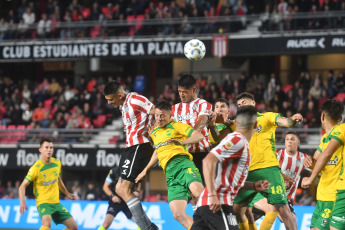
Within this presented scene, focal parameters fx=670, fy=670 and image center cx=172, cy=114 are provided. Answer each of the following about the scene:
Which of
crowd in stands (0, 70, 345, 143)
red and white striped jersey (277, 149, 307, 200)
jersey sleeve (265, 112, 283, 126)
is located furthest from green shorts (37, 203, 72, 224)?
crowd in stands (0, 70, 345, 143)

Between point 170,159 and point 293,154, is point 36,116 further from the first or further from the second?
point 170,159

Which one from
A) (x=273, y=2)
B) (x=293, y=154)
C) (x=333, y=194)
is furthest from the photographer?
(x=273, y=2)

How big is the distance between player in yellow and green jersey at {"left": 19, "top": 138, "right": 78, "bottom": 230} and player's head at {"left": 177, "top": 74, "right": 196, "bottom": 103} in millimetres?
3623

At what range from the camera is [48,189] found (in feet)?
39.1

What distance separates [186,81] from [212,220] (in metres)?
3.13

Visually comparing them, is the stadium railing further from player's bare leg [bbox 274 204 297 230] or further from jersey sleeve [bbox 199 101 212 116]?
player's bare leg [bbox 274 204 297 230]

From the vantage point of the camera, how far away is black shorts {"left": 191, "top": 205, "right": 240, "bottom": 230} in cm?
627

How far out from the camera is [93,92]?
23.3 metres

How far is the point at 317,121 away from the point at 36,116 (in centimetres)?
974

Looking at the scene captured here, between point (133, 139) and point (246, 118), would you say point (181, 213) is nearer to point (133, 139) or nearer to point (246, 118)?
point (133, 139)

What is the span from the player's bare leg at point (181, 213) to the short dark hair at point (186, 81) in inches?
63.4

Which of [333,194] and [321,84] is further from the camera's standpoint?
[321,84]

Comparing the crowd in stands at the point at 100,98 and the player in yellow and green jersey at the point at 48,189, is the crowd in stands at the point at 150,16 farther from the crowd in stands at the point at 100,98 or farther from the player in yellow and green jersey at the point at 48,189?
the player in yellow and green jersey at the point at 48,189

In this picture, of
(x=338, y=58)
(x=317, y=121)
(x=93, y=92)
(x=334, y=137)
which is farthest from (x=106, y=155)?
(x=334, y=137)
